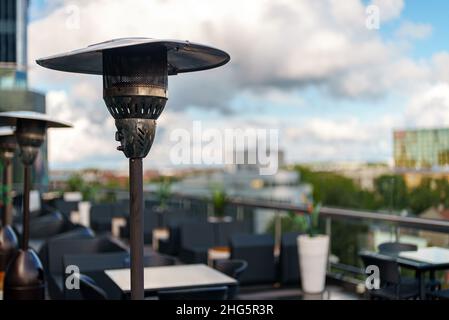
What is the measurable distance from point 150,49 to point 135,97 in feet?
0.57

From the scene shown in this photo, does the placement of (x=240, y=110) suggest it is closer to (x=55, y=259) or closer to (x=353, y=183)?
(x=353, y=183)

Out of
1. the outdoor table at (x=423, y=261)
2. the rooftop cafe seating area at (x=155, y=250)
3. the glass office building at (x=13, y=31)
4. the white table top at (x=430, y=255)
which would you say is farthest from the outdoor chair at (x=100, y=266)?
the glass office building at (x=13, y=31)

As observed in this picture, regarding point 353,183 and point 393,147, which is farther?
point 353,183

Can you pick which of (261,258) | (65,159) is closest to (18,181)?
(65,159)

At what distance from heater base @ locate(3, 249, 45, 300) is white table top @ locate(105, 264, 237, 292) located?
57 centimetres

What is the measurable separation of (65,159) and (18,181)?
2570 millimetres

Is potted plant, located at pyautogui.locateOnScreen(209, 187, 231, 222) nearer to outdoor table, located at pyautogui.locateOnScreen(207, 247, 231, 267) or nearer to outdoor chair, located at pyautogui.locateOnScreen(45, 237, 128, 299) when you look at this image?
outdoor table, located at pyautogui.locateOnScreen(207, 247, 231, 267)

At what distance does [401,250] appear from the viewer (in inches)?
225

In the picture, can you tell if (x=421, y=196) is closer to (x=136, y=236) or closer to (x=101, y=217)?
(x=101, y=217)

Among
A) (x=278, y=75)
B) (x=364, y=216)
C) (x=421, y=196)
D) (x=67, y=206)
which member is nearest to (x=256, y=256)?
(x=364, y=216)

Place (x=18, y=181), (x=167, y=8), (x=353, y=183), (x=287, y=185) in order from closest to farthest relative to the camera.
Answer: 1. (x=167, y=8)
2. (x=18, y=181)
3. (x=353, y=183)
4. (x=287, y=185)

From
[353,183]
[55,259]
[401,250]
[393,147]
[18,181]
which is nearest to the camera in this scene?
[401,250]

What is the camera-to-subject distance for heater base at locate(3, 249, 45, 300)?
4512 millimetres

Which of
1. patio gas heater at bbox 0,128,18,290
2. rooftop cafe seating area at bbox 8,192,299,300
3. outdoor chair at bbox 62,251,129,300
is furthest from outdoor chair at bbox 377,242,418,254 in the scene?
patio gas heater at bbox 0,128,18,290
